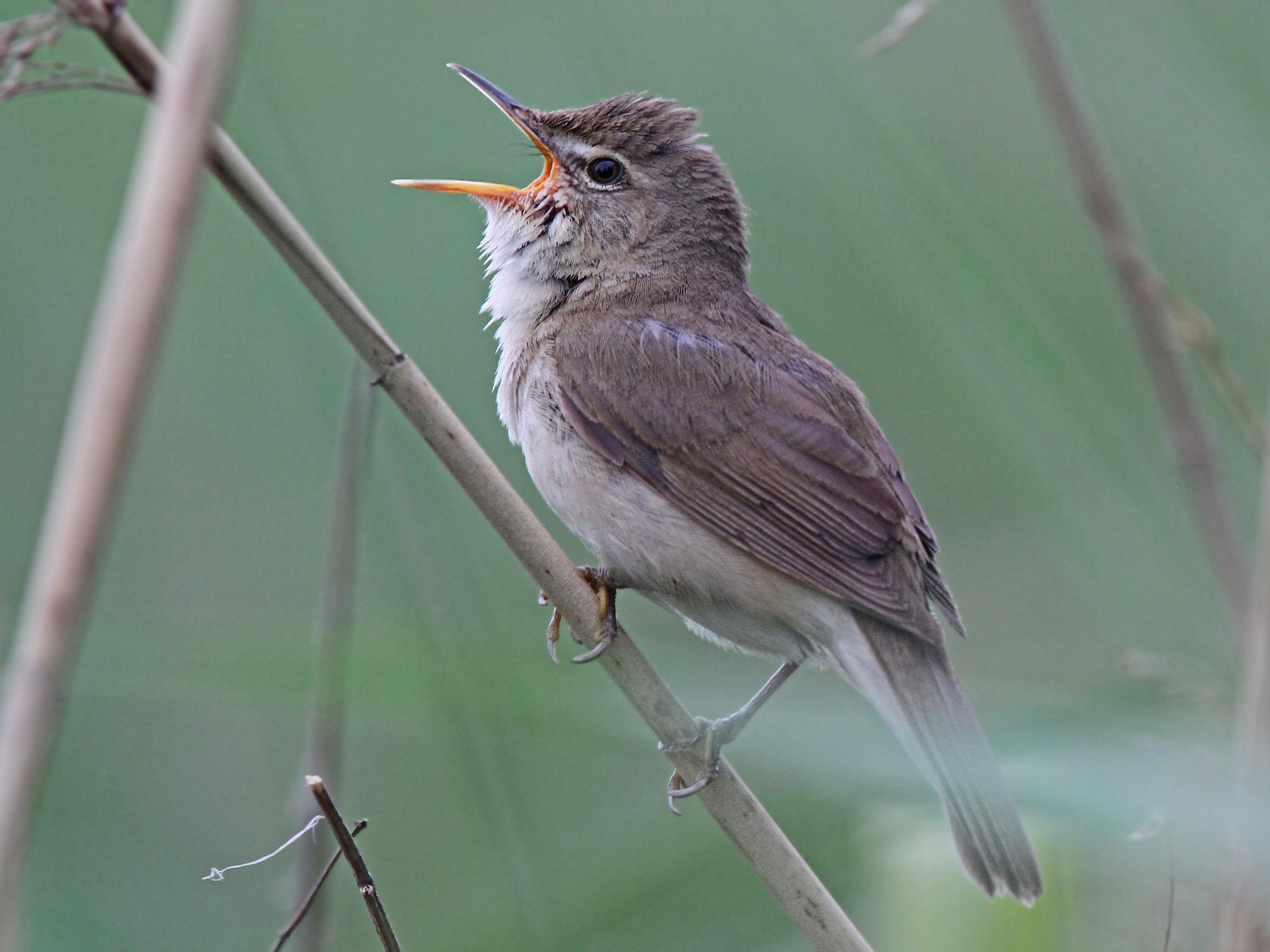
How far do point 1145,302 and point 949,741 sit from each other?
0.90 m

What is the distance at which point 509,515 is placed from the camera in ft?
6.25

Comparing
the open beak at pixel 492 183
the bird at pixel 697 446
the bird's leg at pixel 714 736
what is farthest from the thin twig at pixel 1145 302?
the open beak at pixel 492 183

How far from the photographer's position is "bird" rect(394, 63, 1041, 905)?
237cm

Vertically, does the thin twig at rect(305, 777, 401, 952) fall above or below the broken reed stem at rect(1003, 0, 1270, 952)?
above

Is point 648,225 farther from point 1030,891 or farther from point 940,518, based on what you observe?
point 1030,891

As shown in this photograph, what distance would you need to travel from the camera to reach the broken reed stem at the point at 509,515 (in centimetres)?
147

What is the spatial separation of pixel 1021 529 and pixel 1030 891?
71.9 inches

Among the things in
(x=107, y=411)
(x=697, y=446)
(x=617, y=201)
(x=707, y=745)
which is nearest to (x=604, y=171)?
(x=617, y=201)

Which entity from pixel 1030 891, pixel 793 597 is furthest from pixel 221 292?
pixel 1030 891

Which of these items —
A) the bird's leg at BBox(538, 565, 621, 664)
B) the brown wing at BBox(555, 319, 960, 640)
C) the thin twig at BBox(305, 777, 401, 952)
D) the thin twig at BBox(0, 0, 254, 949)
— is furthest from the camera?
the brown wing at BBox(555, 319, 960, 640)

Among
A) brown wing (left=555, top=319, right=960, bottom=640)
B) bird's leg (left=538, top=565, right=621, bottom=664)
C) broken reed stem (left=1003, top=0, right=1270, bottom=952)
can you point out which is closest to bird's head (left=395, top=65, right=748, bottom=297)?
brown wing (left=555, top=319, right=960, bottom=640)

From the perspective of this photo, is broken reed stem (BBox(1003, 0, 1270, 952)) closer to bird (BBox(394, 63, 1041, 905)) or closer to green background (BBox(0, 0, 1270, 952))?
green background (BBox(0, 0, 1270, 952))

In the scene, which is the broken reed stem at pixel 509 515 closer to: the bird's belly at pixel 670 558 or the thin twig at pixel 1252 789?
the bird's belly at pixel 670 558

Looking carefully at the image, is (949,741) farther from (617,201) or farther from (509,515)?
(617,201)
